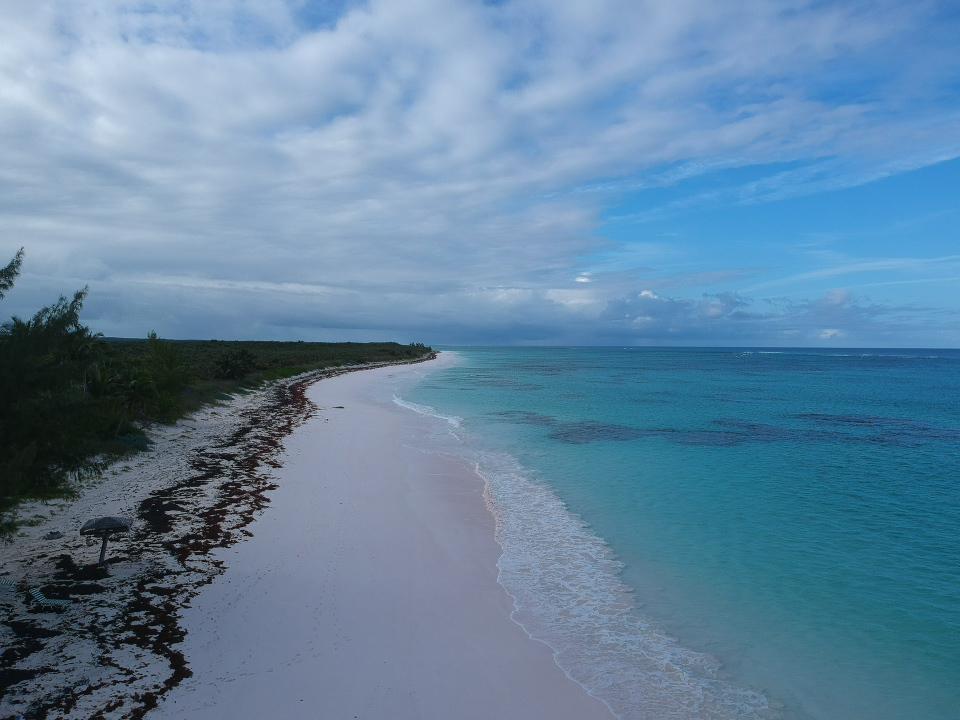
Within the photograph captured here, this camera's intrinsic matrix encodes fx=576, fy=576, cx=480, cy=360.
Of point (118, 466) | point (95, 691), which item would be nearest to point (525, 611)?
point (95, 691)

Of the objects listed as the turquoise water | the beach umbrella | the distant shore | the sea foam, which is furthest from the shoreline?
the turquoise water

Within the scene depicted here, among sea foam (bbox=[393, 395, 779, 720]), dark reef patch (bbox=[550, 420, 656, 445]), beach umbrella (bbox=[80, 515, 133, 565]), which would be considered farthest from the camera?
dark reef patch (bbox=[550, 420, 656, 445])

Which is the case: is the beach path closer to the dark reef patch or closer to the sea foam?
the sea foam

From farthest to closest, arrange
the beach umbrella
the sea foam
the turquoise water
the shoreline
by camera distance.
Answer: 1. the beach umbrella
2. the turquoise water
3. the sea foam
4. the shoreline

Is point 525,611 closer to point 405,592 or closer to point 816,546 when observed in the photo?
point 405,592

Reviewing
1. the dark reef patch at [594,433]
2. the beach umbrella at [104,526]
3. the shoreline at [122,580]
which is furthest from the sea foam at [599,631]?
the dark reef patch at [594,433]

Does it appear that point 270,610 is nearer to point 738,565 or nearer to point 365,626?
point 365,626
